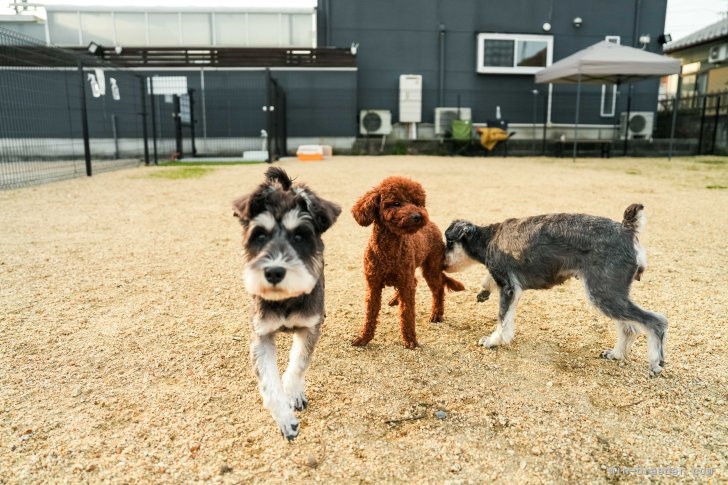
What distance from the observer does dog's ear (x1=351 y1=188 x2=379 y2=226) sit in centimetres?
311

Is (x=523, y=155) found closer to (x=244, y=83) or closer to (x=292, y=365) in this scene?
(x=244, y=83)

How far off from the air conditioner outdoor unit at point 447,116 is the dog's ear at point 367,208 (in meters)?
17.6

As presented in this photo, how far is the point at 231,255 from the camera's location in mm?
5320

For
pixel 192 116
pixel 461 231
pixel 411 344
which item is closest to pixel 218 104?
pixel 192 116

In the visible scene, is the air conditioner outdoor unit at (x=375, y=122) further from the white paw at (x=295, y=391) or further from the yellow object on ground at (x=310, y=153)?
the white paw at (x=295, y=391)

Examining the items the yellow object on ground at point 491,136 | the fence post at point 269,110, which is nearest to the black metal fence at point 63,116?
the fence post at point 269,110

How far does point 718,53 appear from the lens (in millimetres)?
23812

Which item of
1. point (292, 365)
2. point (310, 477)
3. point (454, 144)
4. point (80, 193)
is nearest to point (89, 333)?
point (292, 365)

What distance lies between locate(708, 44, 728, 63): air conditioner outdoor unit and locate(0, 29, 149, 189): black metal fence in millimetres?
24861

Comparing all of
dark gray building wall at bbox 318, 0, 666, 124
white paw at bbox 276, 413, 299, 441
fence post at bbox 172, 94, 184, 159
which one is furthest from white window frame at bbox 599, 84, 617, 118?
white paw at bbox 276, 413, 299, 441

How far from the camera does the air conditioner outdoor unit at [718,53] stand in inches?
920

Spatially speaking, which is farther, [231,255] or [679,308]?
[231,255]

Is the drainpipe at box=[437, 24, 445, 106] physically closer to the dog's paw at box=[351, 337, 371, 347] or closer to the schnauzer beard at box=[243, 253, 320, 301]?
the dog's paw at box=[351, 337, 371, 347]

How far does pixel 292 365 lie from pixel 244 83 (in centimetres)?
1735
